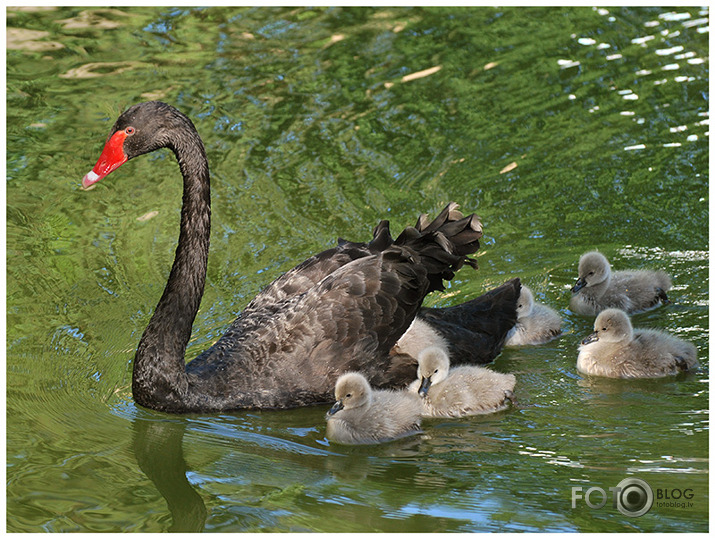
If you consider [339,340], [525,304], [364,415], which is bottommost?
[525,304]

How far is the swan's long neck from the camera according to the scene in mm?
5551

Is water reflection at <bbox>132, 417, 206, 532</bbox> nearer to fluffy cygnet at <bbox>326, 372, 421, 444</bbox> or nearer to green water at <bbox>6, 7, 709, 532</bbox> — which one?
green water at <bbox>6, 7, 709, 532</bbox>

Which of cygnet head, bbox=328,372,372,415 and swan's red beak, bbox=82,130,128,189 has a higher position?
swan's red beak, bbox=82,130,128,189

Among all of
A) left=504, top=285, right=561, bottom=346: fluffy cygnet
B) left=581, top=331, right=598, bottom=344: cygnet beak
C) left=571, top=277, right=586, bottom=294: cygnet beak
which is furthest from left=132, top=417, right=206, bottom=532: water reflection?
left=571, top=277, right=586, bottom=294: cygnet beak

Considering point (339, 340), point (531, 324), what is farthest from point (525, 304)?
point (339, 340)

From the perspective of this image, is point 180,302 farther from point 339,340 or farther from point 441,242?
point 441,242

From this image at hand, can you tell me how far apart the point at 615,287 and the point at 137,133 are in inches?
123

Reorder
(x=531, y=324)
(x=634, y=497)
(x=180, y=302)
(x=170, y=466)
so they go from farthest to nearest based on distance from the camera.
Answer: (x=531, y=324)
(x=180, y=302)
(x=170, y=466)
(x=634, y=497)

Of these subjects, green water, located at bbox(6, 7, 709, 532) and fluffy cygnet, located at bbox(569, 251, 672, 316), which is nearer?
green water, located at bbox(6, 7, 709, 532)

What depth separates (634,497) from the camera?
4602 millimetres

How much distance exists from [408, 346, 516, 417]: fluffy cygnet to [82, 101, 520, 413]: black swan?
371 millimetres

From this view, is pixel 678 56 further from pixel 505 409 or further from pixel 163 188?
pixel 505 409

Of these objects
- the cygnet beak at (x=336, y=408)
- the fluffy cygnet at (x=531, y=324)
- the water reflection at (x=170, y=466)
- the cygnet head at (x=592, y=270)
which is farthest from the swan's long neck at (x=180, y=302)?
the cygnet head at (x=592, y=270)

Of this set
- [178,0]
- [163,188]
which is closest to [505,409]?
[163,188]
